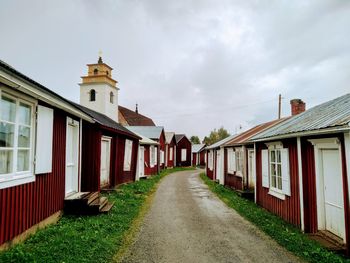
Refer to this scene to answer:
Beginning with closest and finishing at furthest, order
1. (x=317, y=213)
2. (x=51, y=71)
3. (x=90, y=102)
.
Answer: (x=317, y=213)
(x=51, y=71)
(x=90, y=102)

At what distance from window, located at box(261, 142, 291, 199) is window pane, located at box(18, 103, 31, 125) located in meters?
7.26

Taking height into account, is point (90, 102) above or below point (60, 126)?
above

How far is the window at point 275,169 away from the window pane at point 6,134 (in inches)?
309

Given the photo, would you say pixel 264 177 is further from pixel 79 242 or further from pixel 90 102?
pixel 90 102

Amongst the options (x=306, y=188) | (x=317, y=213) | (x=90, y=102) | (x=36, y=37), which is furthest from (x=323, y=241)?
(x=90, y=102)

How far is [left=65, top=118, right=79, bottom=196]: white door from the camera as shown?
8.59 meters

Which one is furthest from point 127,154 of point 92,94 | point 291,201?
point 291,201

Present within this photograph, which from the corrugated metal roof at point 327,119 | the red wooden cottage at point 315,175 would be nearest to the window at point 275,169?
the red wooden cottage at point 315,175

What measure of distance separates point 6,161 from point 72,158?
431 cm

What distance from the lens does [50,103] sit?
6.39 m

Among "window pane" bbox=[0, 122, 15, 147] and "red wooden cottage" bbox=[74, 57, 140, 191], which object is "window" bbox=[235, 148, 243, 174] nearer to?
"red wooden cottage" bbox=[74, 57, 140, 191]

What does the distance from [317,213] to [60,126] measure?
7351mm

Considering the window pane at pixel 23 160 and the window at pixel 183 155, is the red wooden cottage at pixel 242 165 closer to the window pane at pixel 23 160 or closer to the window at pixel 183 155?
the window pane at pixel 23 160

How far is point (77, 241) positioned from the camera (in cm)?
540
